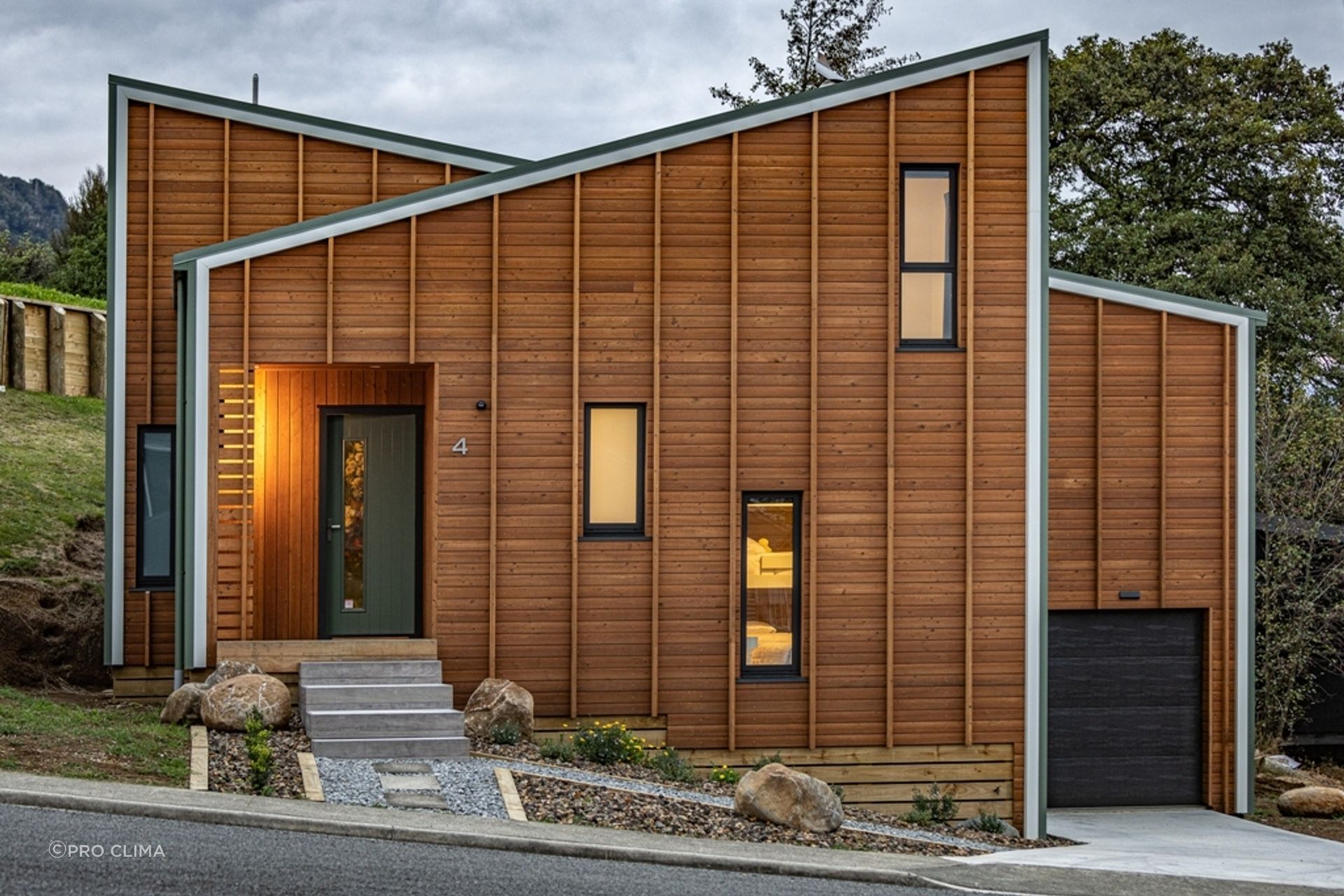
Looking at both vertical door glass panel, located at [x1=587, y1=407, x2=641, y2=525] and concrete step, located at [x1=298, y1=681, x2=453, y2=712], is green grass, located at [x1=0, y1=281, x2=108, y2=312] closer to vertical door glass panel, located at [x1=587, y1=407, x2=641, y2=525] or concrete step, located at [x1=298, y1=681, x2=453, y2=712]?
vertical door glass panel, located at [x1=587, y1=407, x2=641, y2=525]

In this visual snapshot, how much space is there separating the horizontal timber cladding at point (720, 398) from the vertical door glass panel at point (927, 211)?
0.63ft

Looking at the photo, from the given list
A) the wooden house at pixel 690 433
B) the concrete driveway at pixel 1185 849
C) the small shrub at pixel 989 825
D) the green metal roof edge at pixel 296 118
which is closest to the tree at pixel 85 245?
the green metal roof edge at pixel 296 118

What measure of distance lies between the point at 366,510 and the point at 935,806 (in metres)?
5.99

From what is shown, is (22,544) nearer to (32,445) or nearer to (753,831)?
(32,445)

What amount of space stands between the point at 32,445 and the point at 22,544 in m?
5.32

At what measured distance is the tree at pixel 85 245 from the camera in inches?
1687

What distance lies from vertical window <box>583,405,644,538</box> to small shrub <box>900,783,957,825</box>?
11.3 ft

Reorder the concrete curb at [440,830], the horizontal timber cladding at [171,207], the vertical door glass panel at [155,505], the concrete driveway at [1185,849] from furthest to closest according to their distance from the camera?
the vertical door glass panel at [155,505] < the horizontal timber cladding at [171,207] < the concrete driveway at [1185,849] < the concrete curb at [440,830]

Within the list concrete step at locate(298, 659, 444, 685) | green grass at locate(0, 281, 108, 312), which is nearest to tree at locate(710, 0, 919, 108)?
green grass at locate(0, 281, 108, 312)

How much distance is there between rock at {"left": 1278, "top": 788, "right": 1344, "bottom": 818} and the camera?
16469 millimetres

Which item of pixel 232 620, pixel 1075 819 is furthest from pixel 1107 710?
pixel 232 620

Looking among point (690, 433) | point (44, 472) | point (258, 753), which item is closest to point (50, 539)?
point (44, 472)

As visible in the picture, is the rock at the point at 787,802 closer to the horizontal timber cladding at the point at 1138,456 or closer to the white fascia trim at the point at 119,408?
the horizontal timber cladding at the point at 1138,456

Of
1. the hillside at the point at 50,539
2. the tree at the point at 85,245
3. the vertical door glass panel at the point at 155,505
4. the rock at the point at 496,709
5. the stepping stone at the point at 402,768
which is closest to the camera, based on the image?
the stepping stone at the point at 402,768
